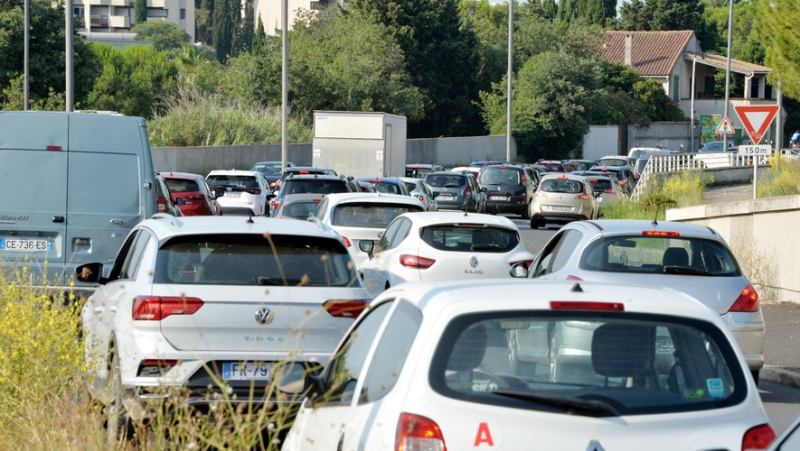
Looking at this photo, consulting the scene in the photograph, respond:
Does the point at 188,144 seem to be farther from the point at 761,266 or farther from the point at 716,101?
the point at 716,101

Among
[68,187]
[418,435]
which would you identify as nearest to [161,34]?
[68,187]

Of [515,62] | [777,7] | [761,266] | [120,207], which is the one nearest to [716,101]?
[515,62]

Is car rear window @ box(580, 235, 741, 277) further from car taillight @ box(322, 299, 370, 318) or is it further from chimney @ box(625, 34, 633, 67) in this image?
chimney @ box(625, 34, 633, 67)

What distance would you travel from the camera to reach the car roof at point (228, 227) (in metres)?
8.48

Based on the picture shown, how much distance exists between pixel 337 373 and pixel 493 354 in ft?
3.91

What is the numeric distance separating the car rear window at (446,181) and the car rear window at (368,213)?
2102 cm

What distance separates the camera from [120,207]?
14.1m

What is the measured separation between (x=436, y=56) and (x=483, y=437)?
259 feet

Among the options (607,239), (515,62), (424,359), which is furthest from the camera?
(515,62)

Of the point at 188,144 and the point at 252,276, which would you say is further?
the point at 188,144

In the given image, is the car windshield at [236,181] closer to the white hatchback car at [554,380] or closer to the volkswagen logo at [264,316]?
the volkswagen logo at [264,316]

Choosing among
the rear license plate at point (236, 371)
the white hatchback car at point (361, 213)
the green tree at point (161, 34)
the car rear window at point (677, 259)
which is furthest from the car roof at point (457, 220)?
the green tree at point (161, 34)

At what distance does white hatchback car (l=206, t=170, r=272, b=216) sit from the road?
16.0 meters

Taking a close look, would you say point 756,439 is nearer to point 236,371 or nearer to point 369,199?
point 236,371
